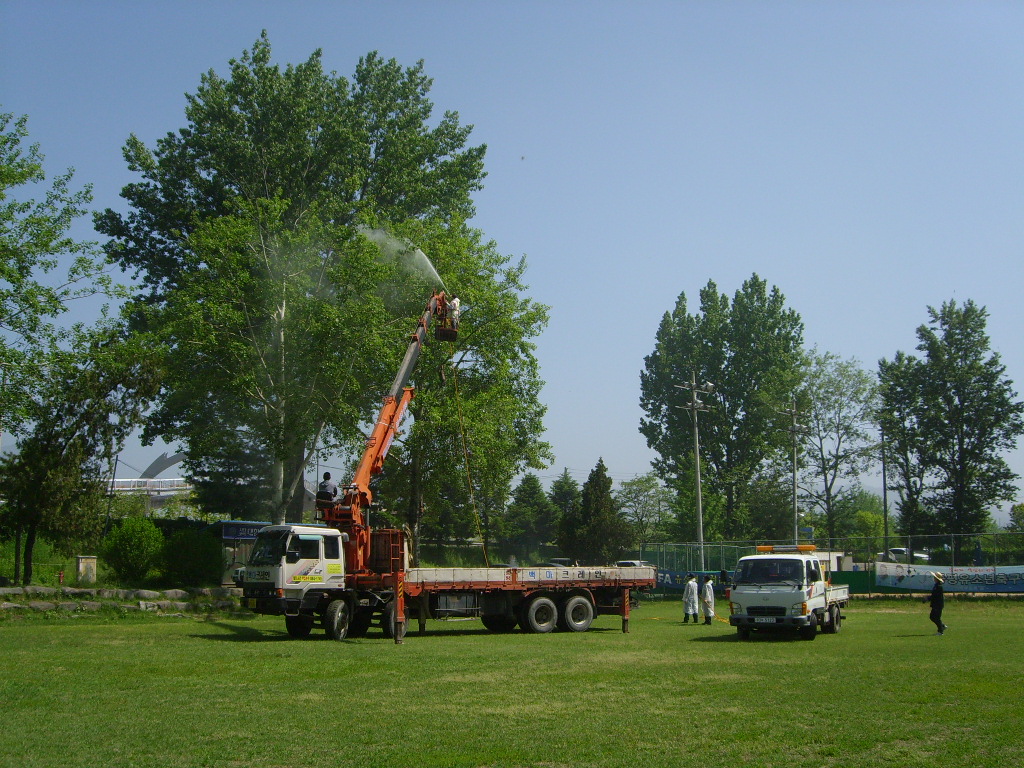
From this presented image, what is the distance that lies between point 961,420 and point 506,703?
62210 mm

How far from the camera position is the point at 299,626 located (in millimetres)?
23922

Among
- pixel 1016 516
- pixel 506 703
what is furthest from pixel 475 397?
pixel 1016 516

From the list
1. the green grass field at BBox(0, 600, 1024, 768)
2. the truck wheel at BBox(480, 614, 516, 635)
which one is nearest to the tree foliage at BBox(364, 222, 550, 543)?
the truck wheel at BBox(480, 614, 516, 635)

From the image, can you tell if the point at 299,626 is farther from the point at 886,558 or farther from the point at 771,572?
the point at 886,558

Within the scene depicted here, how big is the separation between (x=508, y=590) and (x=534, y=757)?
15803 millimetres

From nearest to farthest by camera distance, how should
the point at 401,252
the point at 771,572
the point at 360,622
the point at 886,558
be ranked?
the point at 771,572, the point at 360,622, the point at 401,252, the point at 886,558

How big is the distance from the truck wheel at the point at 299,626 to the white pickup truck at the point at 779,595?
10536 millimetres

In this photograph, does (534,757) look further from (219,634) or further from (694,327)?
(694,327)

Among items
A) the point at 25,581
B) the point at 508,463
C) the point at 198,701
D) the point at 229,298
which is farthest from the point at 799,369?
the point at 198,701

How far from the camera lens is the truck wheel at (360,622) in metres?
24.0

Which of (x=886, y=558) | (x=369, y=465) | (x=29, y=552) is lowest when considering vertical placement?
(x=886, y=558)

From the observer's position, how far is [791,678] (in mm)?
14891

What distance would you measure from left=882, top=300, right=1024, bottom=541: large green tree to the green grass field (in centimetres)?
4800

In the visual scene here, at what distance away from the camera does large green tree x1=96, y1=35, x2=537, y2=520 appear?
35.3 meters
